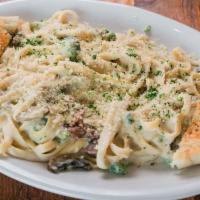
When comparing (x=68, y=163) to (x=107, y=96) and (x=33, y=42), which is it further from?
(x=33, y=42)

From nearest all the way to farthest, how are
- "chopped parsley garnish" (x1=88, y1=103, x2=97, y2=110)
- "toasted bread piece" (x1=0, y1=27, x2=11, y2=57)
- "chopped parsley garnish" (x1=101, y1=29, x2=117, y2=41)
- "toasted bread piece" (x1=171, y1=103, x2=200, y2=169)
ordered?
"toasted bread piece" (x1=171, y1=103, x2=200, y2=169) → "chopped parsley garnish" (x1=88, y1=103, x2=97, y2=110) → "toasted bread piece" (x1=0, y1=27, x2=11, y2=57) → "chopped parsley garnish" (x1=101, y1=29, x2=117, y2=41)

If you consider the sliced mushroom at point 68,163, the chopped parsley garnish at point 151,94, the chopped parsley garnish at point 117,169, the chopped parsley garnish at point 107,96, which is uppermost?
the chopped parsley garnish at point 151,94

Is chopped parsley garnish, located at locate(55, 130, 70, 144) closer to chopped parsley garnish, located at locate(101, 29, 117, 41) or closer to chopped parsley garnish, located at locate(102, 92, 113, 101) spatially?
chopped parsley garnish, located at locate(102, 92, 113, 101)

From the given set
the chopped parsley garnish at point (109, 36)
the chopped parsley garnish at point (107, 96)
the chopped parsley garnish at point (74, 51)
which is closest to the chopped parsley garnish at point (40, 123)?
the chopped parsley garnish at point (107, 96)

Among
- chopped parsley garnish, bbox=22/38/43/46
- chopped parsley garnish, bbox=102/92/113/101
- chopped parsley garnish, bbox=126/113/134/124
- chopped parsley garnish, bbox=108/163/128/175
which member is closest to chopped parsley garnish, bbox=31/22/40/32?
chopped parsley garnish, bbox=22/38/43/46

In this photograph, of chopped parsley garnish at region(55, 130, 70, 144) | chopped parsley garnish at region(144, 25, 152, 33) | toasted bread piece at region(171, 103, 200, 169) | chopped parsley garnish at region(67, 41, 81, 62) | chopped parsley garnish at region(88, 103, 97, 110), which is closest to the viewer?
toasted bread piece at region(171, 103, 200, 169)

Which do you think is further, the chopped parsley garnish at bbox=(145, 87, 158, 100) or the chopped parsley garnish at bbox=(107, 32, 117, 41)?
the chopped parsley garnish at bbox=(107, 32, 117, 41)

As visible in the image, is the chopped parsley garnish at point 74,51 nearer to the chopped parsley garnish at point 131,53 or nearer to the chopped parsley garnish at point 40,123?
the chopped parsley garnish at point 131,53
